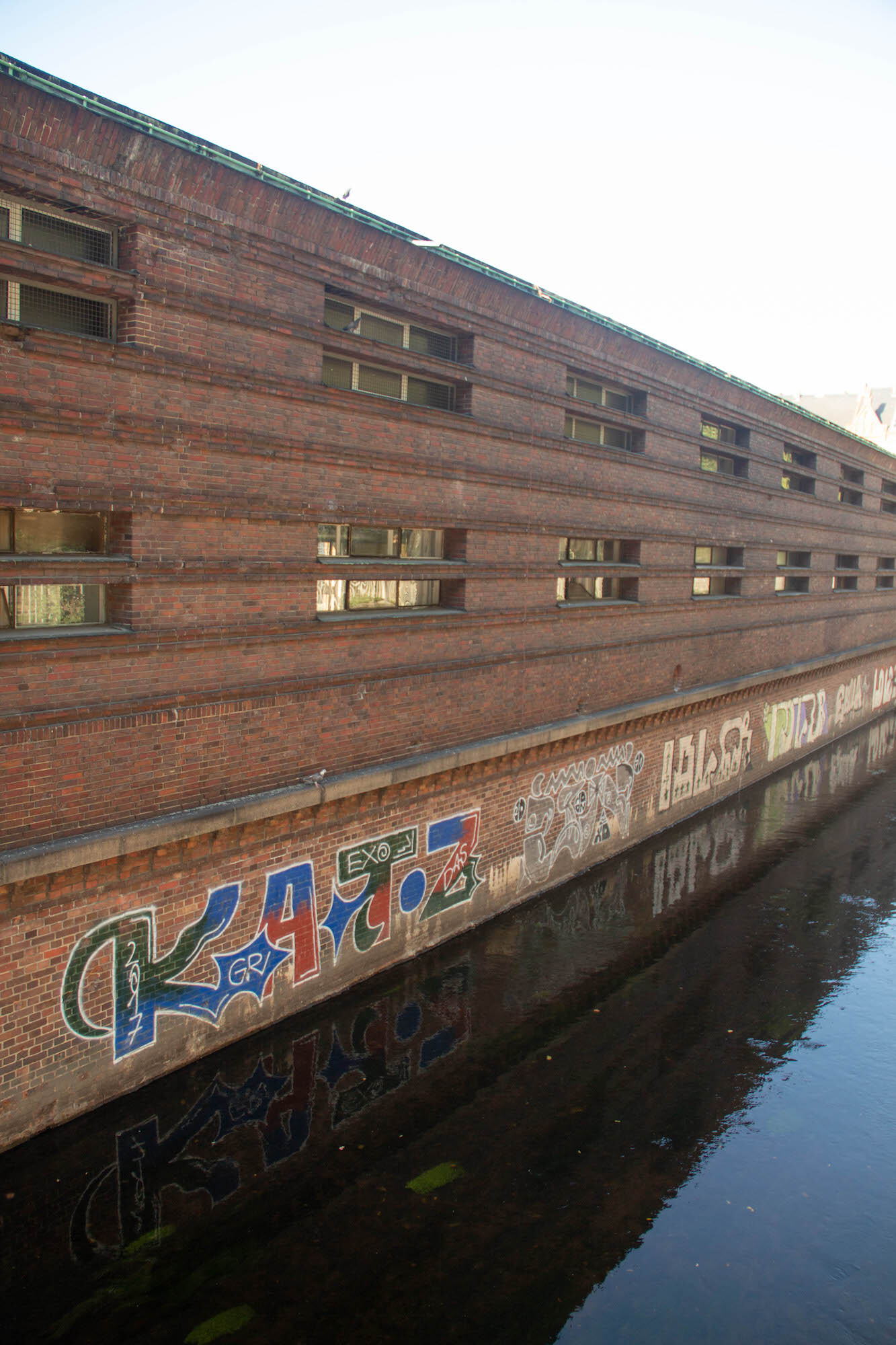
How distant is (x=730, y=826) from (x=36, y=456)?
15199 mm

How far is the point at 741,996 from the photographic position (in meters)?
11.2

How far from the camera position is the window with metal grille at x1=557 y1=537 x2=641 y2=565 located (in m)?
15.0

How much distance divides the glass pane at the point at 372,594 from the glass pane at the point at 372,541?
33 centimetres

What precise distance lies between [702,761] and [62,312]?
1508 centimetres

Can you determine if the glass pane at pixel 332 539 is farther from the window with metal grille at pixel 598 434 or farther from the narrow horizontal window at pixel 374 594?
the window with metal grille at pixel 598 434

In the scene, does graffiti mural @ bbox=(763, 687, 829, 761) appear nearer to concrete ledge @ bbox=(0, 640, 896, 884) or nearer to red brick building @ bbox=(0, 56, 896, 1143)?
concrete ledge @ bbox=(0, 640, 896, 884)

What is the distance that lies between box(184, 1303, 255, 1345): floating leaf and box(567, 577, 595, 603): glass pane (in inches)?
427

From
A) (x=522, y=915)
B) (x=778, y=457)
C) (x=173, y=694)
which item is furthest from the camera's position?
(x=778, y=457)

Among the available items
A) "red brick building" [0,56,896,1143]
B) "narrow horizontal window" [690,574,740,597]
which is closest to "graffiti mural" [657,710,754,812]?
"red brick building" [0,56,896,1143]

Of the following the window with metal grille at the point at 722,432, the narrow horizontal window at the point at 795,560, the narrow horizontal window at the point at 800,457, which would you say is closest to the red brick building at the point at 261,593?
the window with metal grille at the point at 722,432

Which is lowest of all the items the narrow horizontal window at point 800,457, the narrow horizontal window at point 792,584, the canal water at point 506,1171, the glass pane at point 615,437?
the canal water at point 506,1171

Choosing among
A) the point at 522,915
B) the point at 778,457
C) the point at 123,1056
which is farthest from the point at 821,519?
the point at 123,1056

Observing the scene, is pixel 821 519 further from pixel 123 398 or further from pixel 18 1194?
pixel 18 1194

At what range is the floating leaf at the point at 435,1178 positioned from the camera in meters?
7.46
